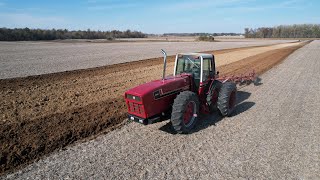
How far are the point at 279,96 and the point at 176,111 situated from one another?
6.52m

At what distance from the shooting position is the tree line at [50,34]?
7875 centimetres

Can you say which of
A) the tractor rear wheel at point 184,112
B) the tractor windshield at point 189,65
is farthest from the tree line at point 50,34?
the tractor rear wheel at point 184,112

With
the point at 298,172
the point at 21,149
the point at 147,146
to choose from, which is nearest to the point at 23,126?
the point at 21,149

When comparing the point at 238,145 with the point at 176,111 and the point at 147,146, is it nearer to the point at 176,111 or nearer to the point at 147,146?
the point at 176,111

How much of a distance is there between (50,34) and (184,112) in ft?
324

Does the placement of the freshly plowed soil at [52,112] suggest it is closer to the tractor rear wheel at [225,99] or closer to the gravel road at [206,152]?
the gravel road at [206,152]

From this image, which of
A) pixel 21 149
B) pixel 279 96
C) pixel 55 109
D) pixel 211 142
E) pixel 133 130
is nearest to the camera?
pixel 21 149

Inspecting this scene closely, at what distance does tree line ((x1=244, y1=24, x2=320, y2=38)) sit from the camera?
152m

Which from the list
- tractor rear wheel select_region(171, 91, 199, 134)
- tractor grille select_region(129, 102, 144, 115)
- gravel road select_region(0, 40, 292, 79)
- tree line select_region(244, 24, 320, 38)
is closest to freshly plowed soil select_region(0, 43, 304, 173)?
tractor grille select_region(129, 102, 144, 115)

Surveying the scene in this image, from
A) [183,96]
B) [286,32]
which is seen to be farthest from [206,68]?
[286,32]

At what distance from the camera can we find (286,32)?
159 m

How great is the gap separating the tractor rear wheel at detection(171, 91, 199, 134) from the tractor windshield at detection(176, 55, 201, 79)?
113 cm

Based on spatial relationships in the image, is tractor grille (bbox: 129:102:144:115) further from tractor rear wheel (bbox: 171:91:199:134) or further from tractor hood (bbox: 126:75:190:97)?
tractor rear wheel (bbox: 171:91:199:134)

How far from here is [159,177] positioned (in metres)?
4.98
